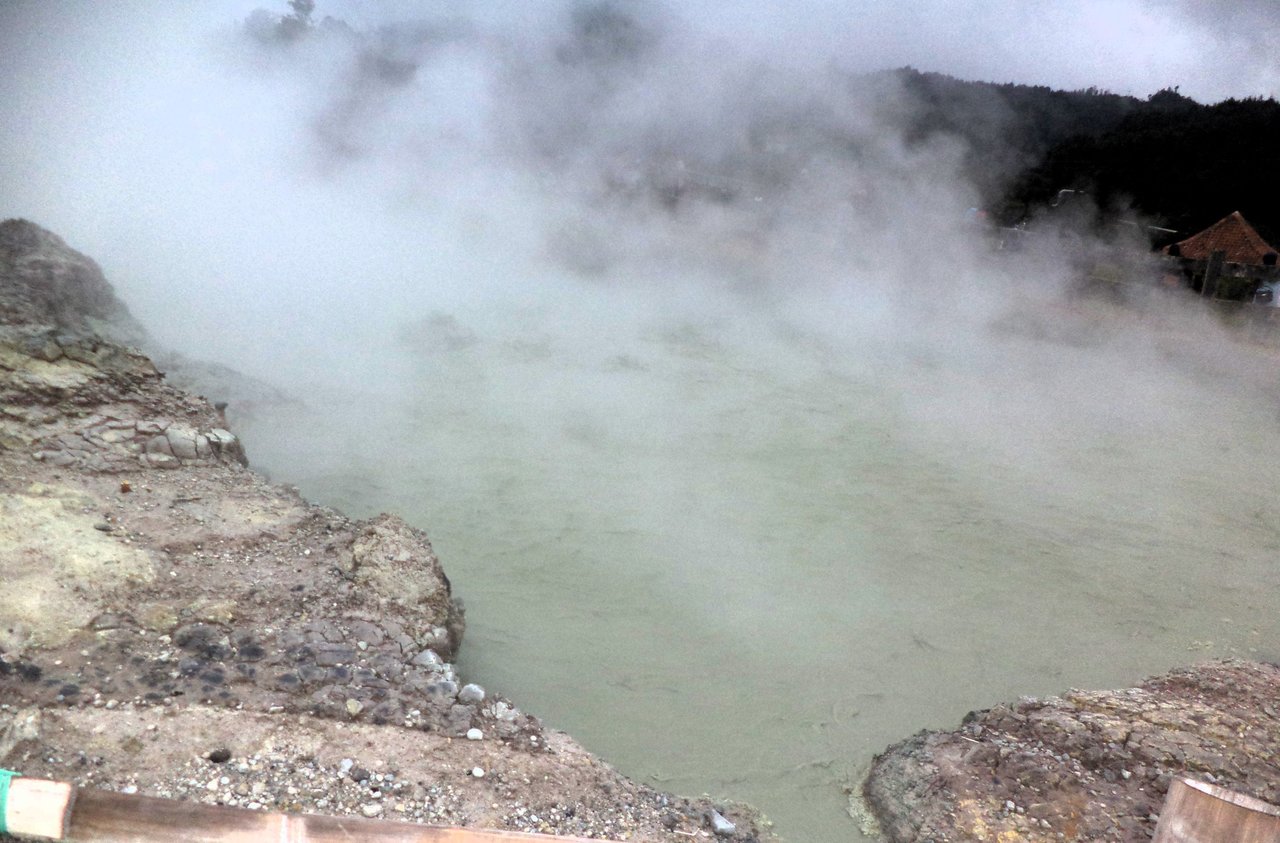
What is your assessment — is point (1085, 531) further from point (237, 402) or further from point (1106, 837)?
point (237, 402)

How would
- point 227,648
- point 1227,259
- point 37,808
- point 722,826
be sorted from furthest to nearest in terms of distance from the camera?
1. point 1227,259
2. point 227,648
3. point 722,826
4. point 37,808

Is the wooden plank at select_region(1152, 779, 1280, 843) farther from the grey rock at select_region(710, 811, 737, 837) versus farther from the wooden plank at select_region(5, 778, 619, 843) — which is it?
the wooden plank at select_region(5, 778, 619, 843)

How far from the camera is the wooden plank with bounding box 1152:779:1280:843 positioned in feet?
5.36

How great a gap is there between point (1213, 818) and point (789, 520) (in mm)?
2660

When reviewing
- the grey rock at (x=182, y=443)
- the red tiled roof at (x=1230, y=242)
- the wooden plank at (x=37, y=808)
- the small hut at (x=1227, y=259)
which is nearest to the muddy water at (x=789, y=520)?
the grey rock at (x=182, y=443)

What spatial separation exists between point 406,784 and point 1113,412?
575 centimetres

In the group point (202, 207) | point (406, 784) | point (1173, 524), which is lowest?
point (406, 784)

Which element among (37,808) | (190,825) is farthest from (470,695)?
(37,808)

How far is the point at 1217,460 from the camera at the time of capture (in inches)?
223

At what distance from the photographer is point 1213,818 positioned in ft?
5.52

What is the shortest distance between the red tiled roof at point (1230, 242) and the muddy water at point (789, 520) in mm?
3208

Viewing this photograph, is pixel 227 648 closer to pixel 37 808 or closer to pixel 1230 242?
pixel 37 808

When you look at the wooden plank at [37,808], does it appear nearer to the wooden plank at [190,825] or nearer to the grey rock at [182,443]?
the wooden plank at [190,825]

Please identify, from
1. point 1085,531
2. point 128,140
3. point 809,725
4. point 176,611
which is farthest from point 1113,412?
point 128,140
